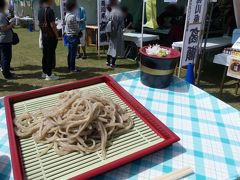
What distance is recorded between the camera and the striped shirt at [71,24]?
19.2ft

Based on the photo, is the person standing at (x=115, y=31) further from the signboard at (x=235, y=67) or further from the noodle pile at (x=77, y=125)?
the noodle pile at (x=77, y=125)

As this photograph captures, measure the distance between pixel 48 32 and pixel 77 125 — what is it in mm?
4045

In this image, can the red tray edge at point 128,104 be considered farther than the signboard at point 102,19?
No

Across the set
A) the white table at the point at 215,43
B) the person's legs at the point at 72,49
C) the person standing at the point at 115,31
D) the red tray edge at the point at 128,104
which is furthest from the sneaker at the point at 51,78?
the red tray edge at the point at 128,104

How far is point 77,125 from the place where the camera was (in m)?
1.69

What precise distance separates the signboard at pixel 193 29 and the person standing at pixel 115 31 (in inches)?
95.8

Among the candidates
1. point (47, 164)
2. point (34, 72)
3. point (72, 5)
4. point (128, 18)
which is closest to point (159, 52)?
point (47, 164)

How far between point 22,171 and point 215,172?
1265mm

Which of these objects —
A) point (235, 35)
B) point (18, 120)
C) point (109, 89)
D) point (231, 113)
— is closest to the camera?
point (18, 120)

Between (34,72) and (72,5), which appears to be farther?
(34,72)

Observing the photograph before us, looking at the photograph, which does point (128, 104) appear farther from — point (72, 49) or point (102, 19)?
point (102, 19)

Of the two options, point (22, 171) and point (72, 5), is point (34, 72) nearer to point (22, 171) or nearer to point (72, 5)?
point (72, 5)

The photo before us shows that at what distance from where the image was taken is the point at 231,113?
7.72ft

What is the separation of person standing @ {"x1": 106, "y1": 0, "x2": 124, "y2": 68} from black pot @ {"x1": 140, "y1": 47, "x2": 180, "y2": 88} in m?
3.92
